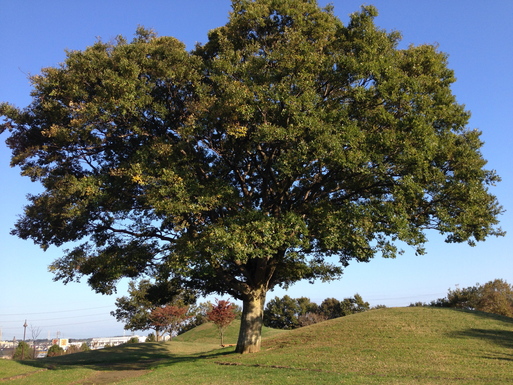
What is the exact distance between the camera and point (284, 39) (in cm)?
1641

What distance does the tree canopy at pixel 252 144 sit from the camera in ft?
47.4

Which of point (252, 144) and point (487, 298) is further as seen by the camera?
point (487, 298)

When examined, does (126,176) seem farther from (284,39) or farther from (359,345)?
(359,345)

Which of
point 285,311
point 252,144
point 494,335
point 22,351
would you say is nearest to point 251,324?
point 252,144

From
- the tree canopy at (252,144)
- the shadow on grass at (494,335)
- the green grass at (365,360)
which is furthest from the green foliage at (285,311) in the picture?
the tree canopy at (252,144)

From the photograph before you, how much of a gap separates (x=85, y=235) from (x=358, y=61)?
1329cm

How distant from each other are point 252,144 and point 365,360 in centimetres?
883

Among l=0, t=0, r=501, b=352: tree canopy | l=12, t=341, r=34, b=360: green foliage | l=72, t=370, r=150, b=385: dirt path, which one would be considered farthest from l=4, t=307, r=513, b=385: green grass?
l=12, t=341, r=34, b=360: green foliage

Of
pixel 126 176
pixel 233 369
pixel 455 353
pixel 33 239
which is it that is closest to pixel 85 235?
pixel 33 239

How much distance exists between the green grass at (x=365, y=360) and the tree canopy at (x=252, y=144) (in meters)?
3.73

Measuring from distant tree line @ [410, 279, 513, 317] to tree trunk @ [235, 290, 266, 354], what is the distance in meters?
29.5

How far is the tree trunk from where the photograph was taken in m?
19.1

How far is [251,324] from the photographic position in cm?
1923

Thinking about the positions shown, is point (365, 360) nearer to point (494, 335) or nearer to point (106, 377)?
point (494, 335)
